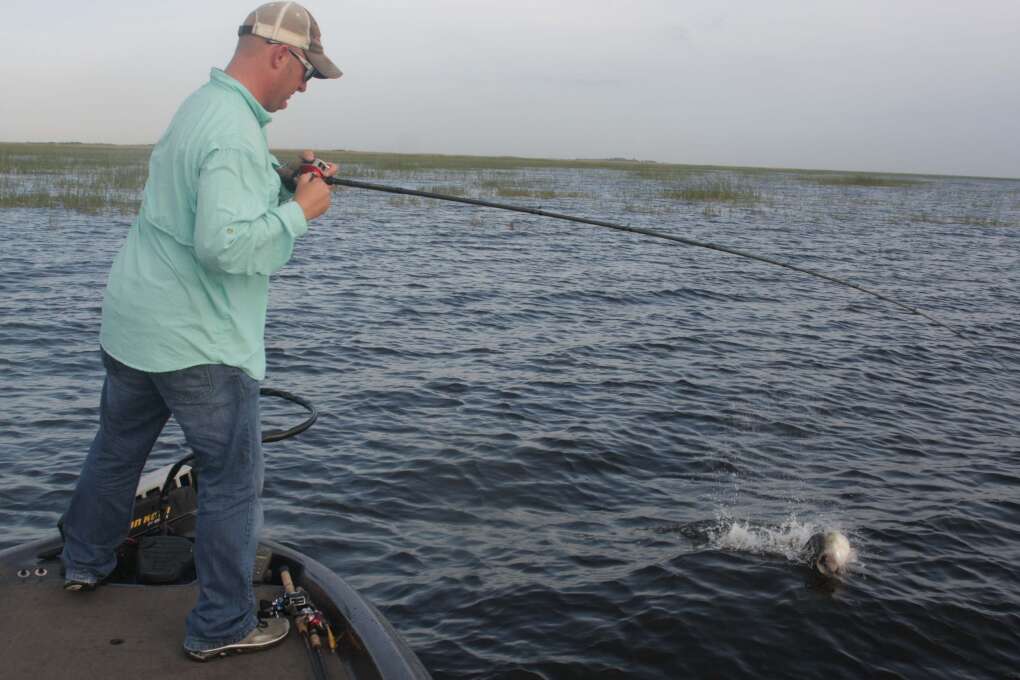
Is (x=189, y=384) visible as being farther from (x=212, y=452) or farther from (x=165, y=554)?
(x=165, y=554)

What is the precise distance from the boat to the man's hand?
1557mm

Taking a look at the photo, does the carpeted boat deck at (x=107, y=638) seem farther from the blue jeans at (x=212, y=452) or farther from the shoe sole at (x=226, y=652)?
the blue jeans at (x=212, y=452)

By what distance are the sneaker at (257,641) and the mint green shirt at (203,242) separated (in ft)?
3.57

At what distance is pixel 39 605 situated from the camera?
3949 millimetres

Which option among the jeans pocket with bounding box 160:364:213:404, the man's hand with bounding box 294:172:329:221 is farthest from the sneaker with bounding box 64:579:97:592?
the man's hand with bounding box 294:172:329:221

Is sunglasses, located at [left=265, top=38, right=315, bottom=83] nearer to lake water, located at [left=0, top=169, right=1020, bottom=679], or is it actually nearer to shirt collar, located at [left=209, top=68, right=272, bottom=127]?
shirt collar, located at [left=209, top=68, right=272, bottom=127]

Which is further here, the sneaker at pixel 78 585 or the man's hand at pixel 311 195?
the sneaker at pixel 78 585

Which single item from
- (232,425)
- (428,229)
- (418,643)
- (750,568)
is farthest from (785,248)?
(232,425)

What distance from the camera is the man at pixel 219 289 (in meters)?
3.29

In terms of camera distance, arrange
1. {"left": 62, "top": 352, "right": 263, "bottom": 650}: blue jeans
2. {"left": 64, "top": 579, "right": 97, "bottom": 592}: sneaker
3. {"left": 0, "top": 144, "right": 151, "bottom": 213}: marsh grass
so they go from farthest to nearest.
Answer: {"left": 0, "top": 144, "right": 151, "bottom": 213}: marsh grass
{"left": 64, "top": 579, "right": 97, "bottom": 592}: sneaker
{"left": 62, "top": 352, "right": 263, "bottom": 650}: blue jeans

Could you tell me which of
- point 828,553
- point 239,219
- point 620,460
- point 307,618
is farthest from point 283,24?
point 620,460

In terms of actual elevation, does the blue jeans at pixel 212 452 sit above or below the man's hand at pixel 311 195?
below

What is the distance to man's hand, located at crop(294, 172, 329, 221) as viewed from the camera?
3.53m

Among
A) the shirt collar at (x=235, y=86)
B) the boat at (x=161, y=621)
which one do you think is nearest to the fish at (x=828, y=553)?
the boat at (x=161, y=621)
